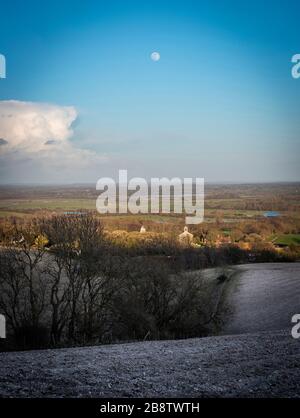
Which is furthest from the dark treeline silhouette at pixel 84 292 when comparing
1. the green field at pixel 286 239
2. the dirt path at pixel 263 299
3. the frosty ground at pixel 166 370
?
the green field at pixel 286 239

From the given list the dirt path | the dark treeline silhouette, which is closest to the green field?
the dirt path

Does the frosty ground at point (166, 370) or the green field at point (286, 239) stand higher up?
the frosty ground at point (166, 370)

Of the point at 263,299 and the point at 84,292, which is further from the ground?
the point at 84,292

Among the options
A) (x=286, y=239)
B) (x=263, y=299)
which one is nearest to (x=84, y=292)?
(x=263, y=299)

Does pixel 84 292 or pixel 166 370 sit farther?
pixel 84 292

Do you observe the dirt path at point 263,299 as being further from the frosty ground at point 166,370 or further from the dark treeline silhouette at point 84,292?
the frosty ground at point 166,370

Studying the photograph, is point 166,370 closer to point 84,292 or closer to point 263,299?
point 84,292

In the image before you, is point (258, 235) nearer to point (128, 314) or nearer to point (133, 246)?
point (133, 246)

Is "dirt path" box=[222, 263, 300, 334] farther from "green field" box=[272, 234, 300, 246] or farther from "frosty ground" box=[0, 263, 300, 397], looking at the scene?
"green field" box=[272, 234, 300, 246]

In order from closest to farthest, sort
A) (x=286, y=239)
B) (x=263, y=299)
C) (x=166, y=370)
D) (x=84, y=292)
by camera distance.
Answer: (x=166, y=370)
(x=84, y=292)
(x=263, y=299)
(x=286, y=239)
